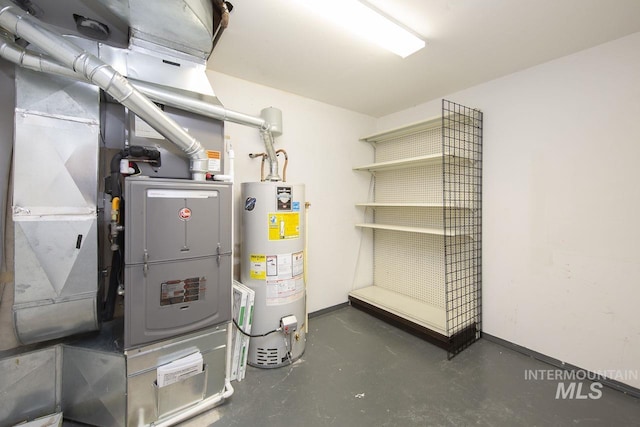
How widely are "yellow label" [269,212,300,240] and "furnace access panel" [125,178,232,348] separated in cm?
44

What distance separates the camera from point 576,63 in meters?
1.97

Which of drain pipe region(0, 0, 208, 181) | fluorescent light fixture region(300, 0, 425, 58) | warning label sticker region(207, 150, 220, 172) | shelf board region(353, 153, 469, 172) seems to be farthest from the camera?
shelf board region(353, 153, 469, 172)

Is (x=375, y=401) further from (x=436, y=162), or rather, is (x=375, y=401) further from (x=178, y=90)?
(x=178, y=90)

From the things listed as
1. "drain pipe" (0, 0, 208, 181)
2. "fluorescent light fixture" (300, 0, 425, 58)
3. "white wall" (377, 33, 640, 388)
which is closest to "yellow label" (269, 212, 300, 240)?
"drain pipe" (0, 0, 208, 181)

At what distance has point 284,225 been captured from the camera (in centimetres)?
213

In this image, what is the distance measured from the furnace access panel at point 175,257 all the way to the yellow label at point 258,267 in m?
0.39

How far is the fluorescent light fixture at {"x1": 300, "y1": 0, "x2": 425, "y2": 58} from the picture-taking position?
1.49 meters

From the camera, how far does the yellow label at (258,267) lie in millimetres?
2092

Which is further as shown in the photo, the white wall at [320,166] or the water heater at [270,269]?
the white wall at [320,166]

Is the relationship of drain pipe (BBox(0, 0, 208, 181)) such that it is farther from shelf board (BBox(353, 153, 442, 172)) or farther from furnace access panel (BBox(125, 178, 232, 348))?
shelf board (BBox(353, 153, 442, 172))

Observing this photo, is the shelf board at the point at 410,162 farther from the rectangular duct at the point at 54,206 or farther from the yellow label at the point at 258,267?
the rectangular duct at the point at 54,206

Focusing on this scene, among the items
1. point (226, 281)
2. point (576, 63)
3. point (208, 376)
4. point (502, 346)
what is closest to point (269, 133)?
point (226, 281)

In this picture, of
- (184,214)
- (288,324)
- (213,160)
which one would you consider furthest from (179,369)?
(213,160)

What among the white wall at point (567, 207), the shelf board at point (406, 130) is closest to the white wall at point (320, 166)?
the shelf board at point (406, 130)
